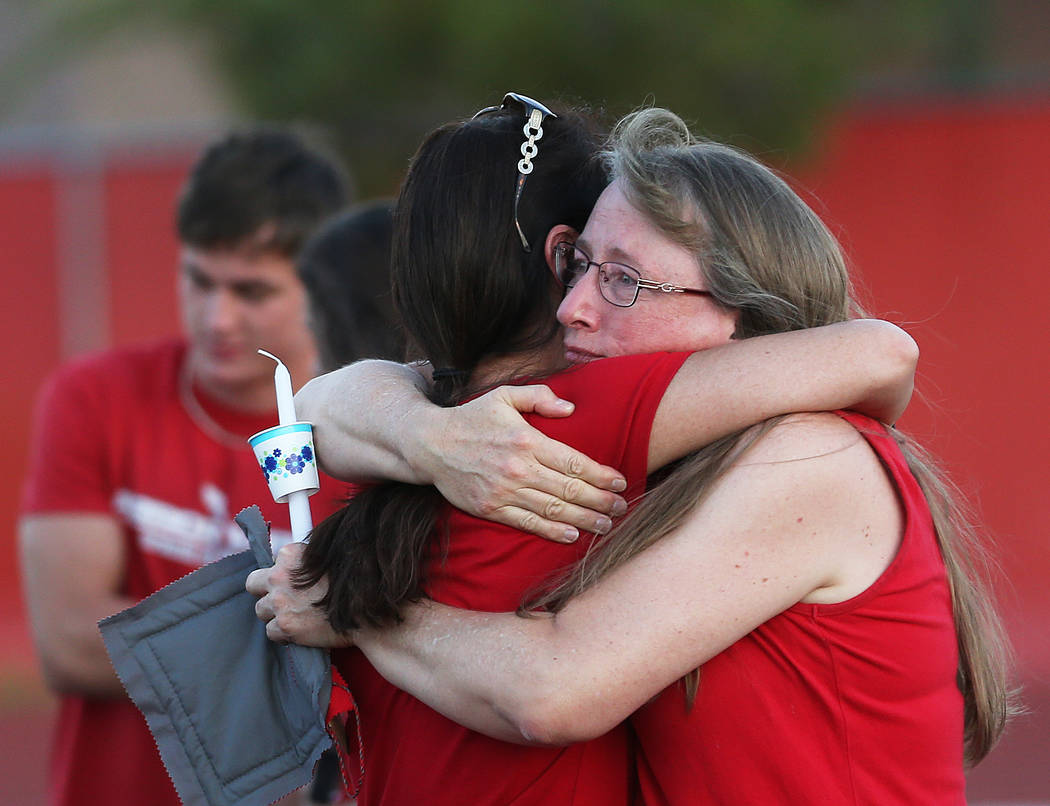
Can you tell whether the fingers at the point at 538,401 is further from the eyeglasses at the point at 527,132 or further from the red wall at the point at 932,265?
the red wall at the point at 932,265

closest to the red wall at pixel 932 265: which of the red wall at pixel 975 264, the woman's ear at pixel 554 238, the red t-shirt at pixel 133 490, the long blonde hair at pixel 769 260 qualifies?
the red wall at pixel 975 264

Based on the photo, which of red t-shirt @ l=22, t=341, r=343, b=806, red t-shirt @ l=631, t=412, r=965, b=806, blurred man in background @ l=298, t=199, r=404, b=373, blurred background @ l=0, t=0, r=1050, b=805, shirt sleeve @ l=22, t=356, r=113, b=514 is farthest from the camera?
blurred background @ l=0, t=0, r=1050, b=805

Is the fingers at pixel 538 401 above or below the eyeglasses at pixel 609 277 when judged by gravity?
below

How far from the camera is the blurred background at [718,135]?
1048cm

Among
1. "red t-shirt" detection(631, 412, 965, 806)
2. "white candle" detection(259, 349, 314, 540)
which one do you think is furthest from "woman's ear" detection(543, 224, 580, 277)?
"red t-shirt" detection(631, 412, 965, 806)

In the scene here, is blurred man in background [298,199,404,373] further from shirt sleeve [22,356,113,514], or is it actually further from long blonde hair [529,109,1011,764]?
long blonde hair [529,109,1011,764]

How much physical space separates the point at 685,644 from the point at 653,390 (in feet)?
1.18

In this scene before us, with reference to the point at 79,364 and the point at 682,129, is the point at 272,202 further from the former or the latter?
the point at 682,129

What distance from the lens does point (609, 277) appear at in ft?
6.47

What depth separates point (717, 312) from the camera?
6.40ft

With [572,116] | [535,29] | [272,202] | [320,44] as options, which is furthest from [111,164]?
[572,116]

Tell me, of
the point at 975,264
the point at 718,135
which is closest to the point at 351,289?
the point at 718,135

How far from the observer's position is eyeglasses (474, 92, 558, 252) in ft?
6.38

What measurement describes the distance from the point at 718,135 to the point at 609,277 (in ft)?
27.6
